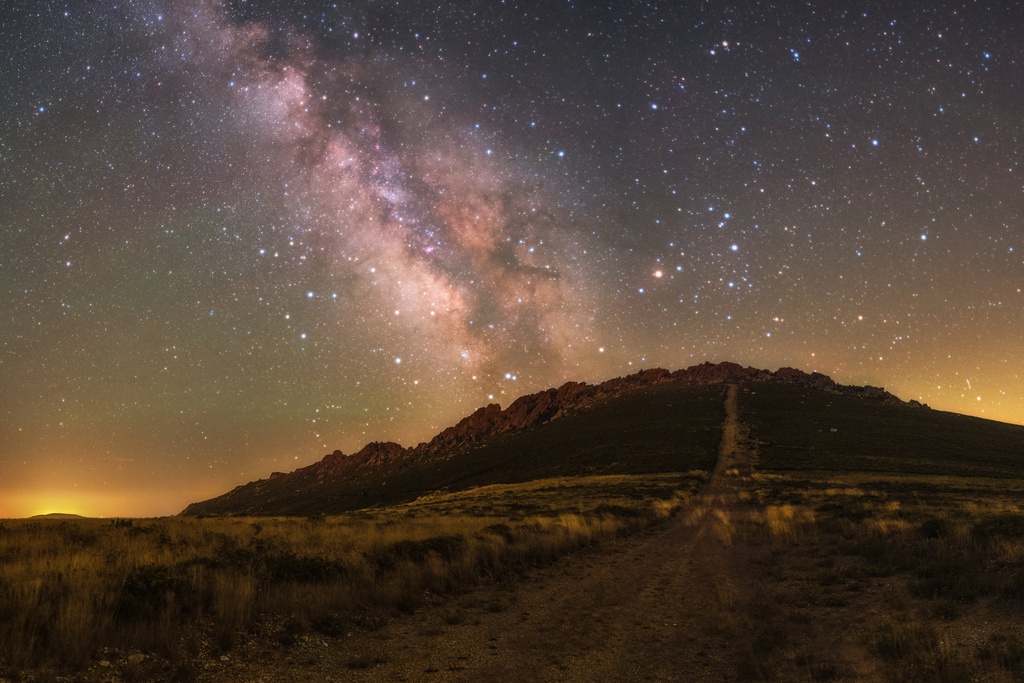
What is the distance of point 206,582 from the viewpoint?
854cm

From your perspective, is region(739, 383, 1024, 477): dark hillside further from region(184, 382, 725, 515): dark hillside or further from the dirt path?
the dirt path

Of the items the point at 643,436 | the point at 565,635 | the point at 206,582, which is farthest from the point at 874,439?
the point at 206,582

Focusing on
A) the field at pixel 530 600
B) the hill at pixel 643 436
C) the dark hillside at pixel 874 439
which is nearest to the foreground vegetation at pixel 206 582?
the field at pixel 530 600

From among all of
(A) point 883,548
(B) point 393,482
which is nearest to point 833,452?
(A) point 883,548

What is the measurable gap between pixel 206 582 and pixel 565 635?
19.0ft

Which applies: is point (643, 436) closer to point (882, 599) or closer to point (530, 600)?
point (882, 599)

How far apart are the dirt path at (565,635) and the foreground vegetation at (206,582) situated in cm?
74

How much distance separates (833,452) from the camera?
5147 centimetres

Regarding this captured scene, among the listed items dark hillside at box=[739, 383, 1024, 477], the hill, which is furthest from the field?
the hill

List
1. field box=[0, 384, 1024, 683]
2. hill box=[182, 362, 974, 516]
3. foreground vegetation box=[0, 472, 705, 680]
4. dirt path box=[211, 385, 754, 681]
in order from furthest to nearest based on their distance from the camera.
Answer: hill box=[182, 362, 974, 516]
dirt path box=[211, 385, 754, 681]
field box=[0, 384, 1024, 683]
foreground vegetation box=[0, 472, 705, 680]

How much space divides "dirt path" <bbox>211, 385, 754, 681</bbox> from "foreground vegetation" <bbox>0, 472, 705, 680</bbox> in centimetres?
74

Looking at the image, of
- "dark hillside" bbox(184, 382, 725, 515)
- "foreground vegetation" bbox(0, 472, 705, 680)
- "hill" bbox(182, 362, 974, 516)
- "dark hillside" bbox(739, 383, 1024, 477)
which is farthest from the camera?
"hill" bbox(182, 362, 974, 516)

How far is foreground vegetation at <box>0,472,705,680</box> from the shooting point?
619 cm

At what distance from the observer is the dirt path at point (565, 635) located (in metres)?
6.51
